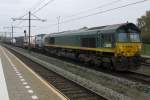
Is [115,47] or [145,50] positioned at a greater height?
[115,47]

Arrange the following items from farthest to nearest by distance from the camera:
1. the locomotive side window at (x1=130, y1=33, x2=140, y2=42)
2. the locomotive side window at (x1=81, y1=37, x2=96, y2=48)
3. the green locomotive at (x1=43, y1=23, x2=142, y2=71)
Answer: the locomotive side window at (x1=81, y1=37, x2=96, y2=48) < the locomotive side window at (x1=130, y1=33, x2=140, y2=42) < the green locomotive at (x1=43, y1=23, x2=142, y2=71)

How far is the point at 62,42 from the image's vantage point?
4038 cm

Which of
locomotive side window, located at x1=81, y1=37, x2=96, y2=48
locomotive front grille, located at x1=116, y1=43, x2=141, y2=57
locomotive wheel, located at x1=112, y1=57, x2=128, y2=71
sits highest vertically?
locomotive side window, located at x1=81, y1=37, x2=96, y2=48

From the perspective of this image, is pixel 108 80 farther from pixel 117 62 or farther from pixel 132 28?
pixel 132 28

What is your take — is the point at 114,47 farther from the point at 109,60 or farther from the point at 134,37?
the point at 134,37

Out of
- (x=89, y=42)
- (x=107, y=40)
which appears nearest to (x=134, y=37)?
(x=107, y=40)

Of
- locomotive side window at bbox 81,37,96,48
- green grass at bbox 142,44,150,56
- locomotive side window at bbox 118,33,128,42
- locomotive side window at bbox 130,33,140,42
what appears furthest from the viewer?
green grass at bbox 142,44,150,56

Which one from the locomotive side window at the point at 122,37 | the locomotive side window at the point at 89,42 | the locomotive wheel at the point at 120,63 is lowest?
the locomotive wheel at the point at 120,63

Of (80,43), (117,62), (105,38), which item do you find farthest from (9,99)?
(80,43)

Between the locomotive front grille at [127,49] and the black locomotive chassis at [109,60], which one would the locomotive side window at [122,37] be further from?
the black locomotive chassis at [109,60]

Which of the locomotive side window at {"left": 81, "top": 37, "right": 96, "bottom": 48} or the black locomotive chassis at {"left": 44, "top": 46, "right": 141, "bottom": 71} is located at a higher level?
the locomotive side window at {"left": 81, "top": 37, "right": 96, "bottom": 48}

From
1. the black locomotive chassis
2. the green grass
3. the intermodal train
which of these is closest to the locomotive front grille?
the intermodal train

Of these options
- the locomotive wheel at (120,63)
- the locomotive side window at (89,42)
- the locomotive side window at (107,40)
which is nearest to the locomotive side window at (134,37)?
the locomotive side window at (107,40)

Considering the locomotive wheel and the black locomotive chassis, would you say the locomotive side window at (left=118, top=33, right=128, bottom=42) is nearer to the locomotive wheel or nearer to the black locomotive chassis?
the black locomotive chassis
